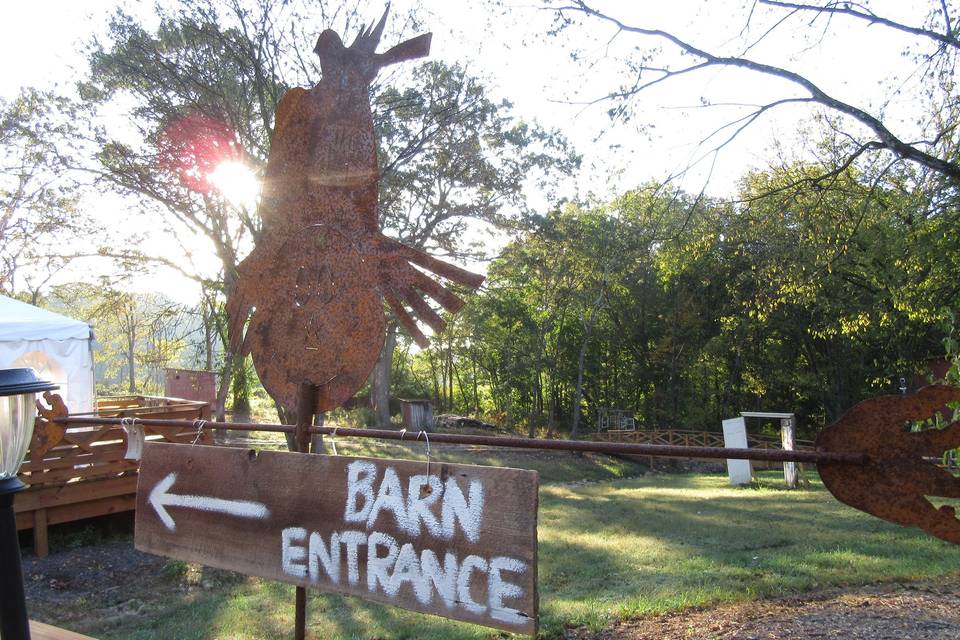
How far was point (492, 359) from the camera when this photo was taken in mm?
32344

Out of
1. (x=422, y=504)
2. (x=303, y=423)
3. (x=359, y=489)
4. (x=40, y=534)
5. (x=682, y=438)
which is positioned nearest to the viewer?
(x=422, y=504)

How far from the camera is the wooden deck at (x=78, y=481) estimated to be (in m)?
7.94

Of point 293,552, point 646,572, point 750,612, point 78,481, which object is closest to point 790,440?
point 646,572

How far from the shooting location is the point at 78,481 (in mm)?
8430

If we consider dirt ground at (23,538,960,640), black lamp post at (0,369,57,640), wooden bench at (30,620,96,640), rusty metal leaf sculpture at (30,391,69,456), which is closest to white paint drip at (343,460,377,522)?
black lamp post at (0,369,57,640)

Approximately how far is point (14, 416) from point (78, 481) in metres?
7.86

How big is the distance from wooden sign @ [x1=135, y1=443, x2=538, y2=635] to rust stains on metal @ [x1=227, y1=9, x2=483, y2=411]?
0.26 m

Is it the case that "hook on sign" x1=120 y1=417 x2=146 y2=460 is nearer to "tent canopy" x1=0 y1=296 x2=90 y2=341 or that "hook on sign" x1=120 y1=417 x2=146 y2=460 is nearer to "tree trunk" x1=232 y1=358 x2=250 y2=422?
"tree trunk" x1=232 y1=358 x2=250 y2=422

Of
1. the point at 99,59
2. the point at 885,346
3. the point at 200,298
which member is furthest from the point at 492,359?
the point at 99,59

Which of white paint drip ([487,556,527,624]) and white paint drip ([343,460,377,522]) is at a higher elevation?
white paint drip ([343,460,377,522])

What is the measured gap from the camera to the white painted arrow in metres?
1.87

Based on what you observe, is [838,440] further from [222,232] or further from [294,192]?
[222,232]

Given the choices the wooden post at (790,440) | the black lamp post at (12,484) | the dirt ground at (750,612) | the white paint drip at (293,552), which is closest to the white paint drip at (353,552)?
the white paint drip at (293,552)

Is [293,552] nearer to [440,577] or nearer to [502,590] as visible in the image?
[440,577]
